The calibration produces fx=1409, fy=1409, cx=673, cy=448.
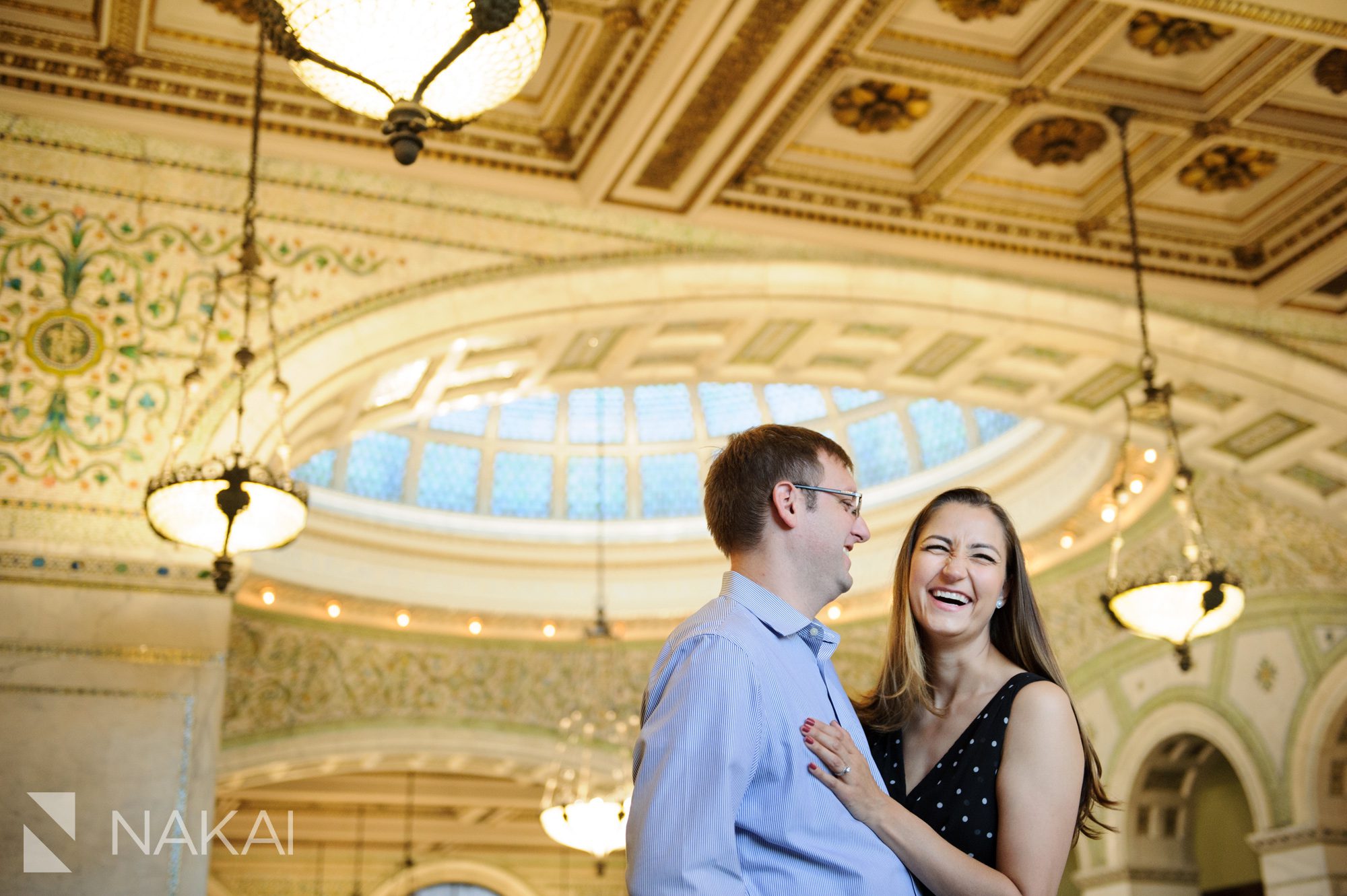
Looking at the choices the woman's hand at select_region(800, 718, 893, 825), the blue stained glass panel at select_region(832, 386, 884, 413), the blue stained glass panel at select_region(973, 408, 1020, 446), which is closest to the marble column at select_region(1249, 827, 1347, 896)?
the blue stained glass panel at select_region(973, 408, 1020, 446)

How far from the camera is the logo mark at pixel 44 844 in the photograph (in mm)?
5633

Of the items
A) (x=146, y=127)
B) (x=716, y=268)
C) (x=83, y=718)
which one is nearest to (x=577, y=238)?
(x=716, y=268)

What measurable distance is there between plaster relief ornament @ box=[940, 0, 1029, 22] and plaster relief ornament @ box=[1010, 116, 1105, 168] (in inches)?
39.8

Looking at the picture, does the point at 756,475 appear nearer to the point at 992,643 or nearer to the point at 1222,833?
the point at 992,643

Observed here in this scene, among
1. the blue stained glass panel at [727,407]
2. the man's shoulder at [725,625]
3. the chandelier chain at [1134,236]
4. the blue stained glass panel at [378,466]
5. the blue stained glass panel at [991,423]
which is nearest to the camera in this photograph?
the man's shoulder at [725,625]

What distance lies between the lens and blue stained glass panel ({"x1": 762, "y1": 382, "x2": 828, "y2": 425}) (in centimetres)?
1650

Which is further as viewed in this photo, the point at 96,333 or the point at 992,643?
the point at 96,333

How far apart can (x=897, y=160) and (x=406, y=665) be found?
859 cm

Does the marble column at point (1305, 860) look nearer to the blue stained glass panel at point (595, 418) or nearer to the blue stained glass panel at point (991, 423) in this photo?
the blue stained glass panel at point (991, 423)

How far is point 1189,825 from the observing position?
13.8 metres

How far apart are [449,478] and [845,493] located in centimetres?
1380

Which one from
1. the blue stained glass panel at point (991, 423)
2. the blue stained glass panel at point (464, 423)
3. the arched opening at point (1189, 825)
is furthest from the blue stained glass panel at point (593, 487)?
the arched opening at point (1189, 825)

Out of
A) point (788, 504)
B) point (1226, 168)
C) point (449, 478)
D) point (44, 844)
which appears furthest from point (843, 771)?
point (449, 478)

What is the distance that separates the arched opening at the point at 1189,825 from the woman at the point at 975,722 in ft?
36.0
